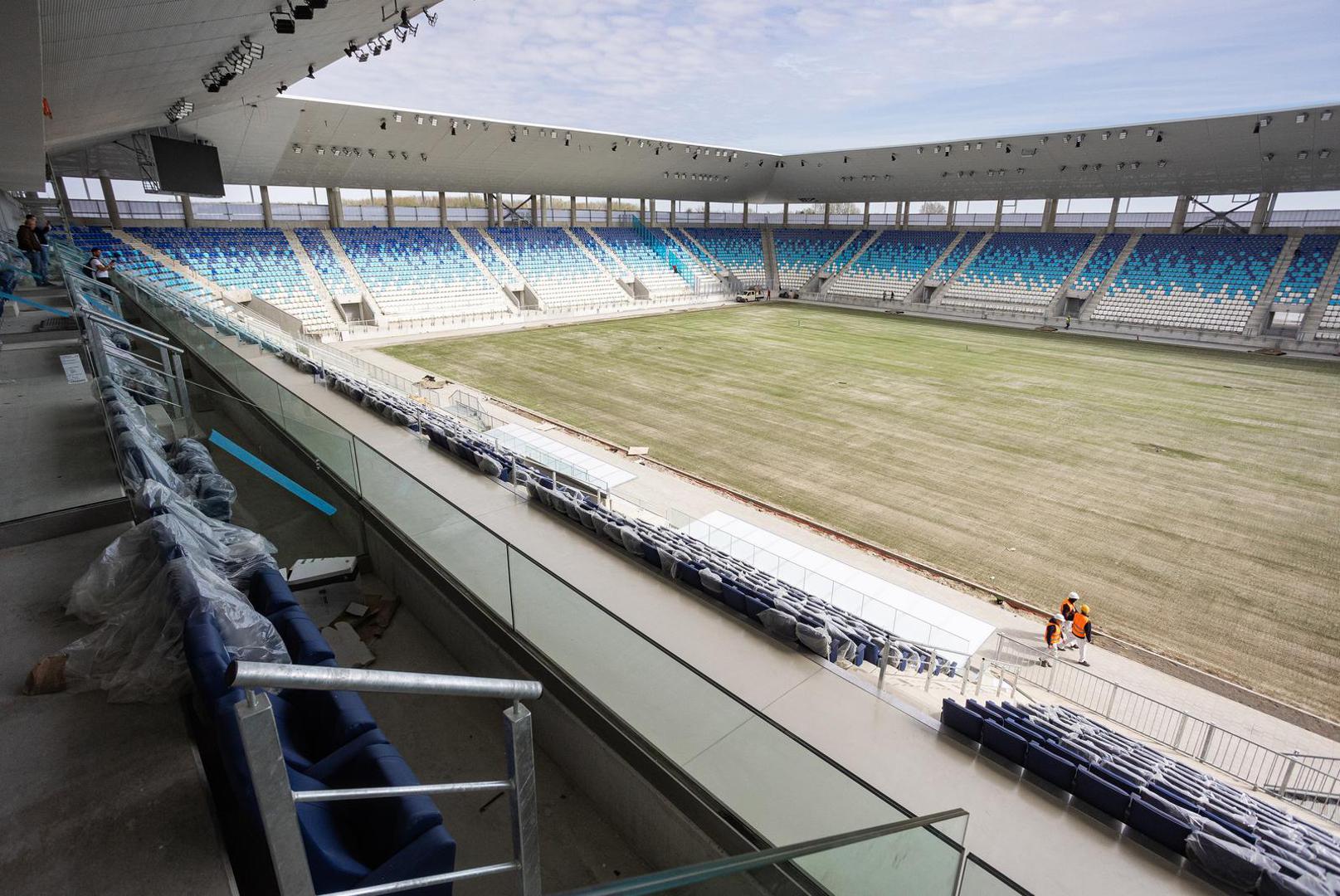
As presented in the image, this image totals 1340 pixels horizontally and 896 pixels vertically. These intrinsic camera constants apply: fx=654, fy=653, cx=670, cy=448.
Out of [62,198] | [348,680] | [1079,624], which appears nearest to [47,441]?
[348,680]

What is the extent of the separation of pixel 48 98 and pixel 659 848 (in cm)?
1418

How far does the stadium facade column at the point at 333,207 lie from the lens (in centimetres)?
3941

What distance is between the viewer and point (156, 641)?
11.1 feet

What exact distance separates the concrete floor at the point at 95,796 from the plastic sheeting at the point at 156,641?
0.29 ft

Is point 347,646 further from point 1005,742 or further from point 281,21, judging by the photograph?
point 281,21

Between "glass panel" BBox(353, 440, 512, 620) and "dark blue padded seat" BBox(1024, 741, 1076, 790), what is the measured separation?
3914 millimetres

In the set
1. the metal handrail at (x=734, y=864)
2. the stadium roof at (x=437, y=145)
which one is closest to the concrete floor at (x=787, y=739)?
the metal handrail at (x=734, y=864)

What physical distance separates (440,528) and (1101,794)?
17.3 ft

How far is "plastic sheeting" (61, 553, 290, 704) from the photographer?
10.8ft

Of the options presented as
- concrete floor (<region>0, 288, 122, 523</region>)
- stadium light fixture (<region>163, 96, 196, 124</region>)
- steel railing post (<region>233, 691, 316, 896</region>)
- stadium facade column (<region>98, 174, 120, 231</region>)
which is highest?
stadium light fixture (<region>163, 96, 196, 124</region>)

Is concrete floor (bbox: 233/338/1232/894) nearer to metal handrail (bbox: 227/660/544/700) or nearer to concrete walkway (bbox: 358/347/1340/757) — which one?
metal handrail (bbox: 227/660/544/700)

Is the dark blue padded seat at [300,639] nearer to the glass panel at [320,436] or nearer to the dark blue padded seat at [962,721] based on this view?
the glass panel at [320,436]

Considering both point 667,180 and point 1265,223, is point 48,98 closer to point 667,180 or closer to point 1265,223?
point 667,180

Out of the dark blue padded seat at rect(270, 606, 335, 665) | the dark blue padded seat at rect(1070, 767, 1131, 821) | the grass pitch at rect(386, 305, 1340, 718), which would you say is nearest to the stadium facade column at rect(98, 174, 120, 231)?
the grass pitch at rect(386, 305, 1340, 718)
